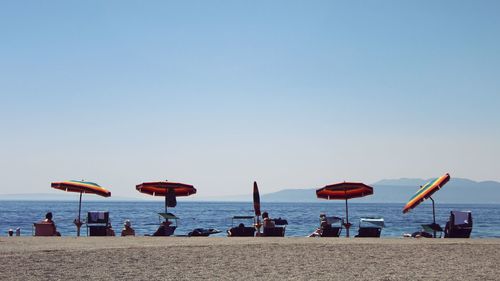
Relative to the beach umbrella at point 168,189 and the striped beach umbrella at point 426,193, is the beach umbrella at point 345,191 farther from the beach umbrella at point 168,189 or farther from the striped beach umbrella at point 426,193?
the beach umbrella at point 168,189

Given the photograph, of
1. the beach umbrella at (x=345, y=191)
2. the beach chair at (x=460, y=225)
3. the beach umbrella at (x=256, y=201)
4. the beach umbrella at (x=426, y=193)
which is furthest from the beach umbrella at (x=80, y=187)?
the beach chair at (x=460, y=225)

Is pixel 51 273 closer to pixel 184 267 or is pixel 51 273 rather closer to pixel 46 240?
pixel 184 267

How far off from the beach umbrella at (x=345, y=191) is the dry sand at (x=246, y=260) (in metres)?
4.66

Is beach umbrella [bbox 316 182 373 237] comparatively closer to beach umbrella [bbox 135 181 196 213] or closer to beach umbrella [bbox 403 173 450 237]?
beach umbrella [bbox 403 173 450 237]

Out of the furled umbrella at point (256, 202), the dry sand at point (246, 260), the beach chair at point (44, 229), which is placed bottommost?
the dry sand at point (246, 260)

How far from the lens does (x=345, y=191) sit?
22.0 m

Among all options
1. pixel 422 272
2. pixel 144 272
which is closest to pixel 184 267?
pixel 144 272

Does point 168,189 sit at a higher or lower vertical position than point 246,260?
higher

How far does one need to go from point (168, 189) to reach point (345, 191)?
6514mm

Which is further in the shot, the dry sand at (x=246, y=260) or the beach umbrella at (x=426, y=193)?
the beach umbrella at (x=426, y=193)

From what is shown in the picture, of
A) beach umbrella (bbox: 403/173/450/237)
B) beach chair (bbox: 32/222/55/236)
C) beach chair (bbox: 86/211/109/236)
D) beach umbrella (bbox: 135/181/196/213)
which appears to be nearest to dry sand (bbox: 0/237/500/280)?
beach umbrella (bbox: 403/173/450/237)

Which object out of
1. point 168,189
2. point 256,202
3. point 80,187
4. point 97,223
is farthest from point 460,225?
point 80,187

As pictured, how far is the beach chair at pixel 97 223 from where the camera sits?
20.4m

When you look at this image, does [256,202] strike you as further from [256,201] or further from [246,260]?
[246,260]
